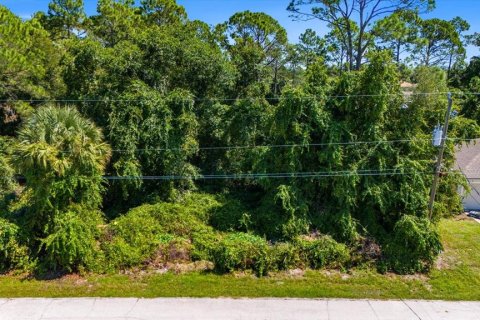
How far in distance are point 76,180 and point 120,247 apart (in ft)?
8.30

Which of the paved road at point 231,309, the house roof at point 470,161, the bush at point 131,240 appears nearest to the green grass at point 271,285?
the paved road at point 231,309

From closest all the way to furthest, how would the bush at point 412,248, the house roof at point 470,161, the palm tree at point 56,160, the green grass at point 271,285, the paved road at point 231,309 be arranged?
the paved road at point 231,309, the green grass at point 271,285, the palm tree at point 56,160, the bush at point 412,248, the house roof at point 470,161

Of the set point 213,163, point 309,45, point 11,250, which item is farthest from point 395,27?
point 11,250

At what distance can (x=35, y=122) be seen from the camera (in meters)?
12.2

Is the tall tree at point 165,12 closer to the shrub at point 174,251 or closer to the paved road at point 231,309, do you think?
the shrub at point 174,251

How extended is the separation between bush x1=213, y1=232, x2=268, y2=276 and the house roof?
12.0 metres

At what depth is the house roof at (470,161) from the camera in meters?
19.2

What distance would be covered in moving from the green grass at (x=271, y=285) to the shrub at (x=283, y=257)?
0.40 m

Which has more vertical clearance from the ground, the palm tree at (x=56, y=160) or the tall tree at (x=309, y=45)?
the tall tree at (x=309, y=45)

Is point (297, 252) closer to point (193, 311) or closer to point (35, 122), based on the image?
point (193, 311)

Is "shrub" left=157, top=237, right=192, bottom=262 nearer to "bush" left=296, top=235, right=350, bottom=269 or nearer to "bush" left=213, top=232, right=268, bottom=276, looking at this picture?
"bush" left=213, top=232, right=268, bottom=276

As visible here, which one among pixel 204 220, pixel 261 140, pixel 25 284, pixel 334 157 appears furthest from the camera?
pixel 261 140

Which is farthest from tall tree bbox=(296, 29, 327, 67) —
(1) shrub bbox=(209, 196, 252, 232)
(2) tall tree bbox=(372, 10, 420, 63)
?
(1) shrub bbox=(209, 196, 252, 232)

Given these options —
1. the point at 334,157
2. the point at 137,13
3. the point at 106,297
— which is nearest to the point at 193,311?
the point at 106,297
